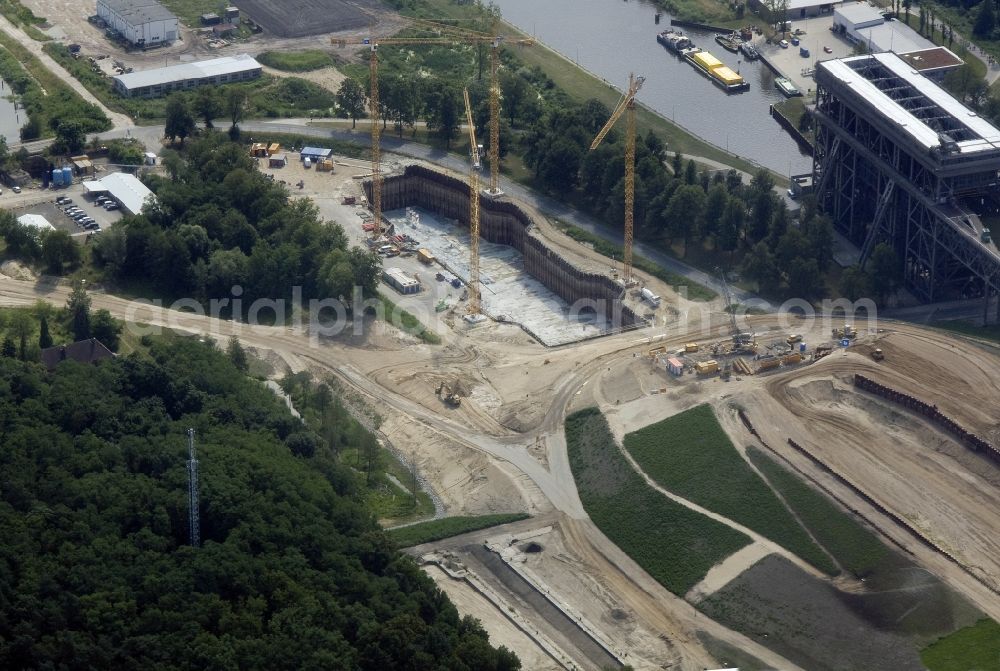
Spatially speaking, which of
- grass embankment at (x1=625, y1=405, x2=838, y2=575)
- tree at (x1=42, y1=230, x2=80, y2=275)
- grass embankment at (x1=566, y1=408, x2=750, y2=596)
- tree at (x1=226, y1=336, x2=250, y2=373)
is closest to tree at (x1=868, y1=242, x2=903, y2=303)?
grass embankment at (x1=625, y1=405, x2=838, y2=575)

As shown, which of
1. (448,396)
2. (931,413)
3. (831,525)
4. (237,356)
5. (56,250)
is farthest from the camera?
(56,250)

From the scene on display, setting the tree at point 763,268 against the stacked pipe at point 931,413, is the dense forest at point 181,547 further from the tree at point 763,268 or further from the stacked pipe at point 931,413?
the tree at point 763,268

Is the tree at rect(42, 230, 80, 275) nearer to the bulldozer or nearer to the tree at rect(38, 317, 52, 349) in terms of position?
the tree at rect(38, 317, 52, 349)

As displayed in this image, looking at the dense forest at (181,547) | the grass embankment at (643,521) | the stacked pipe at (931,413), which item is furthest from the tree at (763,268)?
the dense forest at (181,547)

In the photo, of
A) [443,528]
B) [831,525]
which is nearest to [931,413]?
[831,525]

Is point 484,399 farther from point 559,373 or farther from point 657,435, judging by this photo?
point 657,435

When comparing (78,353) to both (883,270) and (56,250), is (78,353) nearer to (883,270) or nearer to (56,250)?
(56,250)
